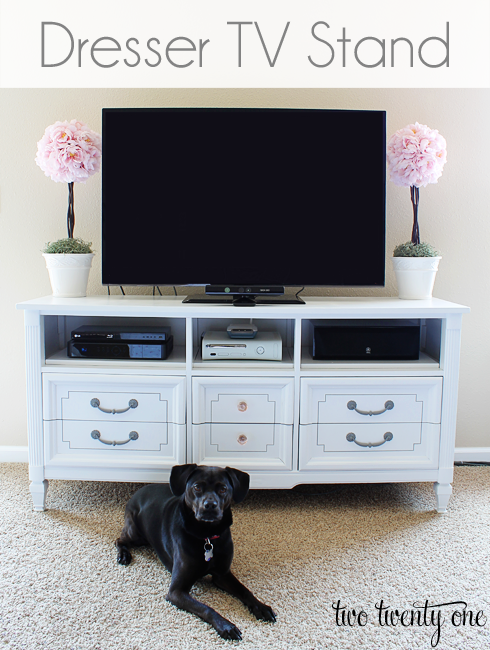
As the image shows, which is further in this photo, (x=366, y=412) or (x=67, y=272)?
(x=67, y=272)

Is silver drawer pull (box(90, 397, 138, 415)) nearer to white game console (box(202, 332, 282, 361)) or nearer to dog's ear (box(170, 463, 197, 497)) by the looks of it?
white game console (box(202, 332, 282, 361))

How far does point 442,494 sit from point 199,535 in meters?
1.01

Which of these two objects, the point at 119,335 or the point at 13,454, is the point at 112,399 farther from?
the point at 13,454

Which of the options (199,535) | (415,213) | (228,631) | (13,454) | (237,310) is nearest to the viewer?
(228,631)

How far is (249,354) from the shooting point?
1862mm

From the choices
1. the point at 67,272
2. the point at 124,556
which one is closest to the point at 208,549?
the point at 124,556

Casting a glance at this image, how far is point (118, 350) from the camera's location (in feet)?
6.12

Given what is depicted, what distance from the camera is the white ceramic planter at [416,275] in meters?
2.01
